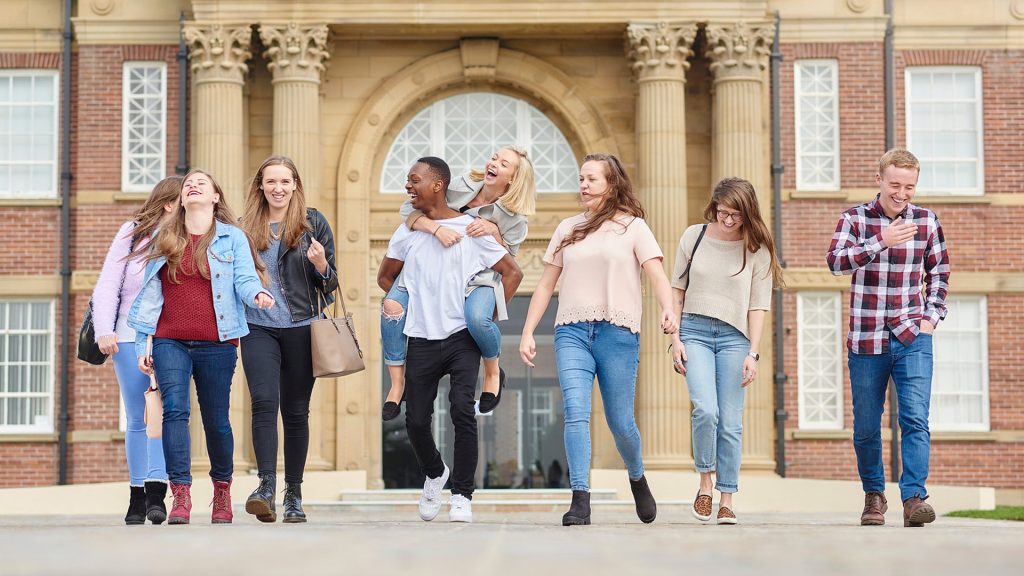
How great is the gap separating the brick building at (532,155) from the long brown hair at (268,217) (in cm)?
1186

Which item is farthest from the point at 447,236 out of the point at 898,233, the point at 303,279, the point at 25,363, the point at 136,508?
the point at 25,363

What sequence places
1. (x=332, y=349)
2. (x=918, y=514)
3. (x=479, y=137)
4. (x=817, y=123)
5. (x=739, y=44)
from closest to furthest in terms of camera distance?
(x=918, y=514) → (x=332, y=349) → (x=739, y=44) → (x=817, y=123) → (x=479, y=137)

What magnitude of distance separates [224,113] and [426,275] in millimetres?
12180

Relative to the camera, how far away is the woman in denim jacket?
9.47m

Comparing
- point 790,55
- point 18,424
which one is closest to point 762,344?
point 790,55

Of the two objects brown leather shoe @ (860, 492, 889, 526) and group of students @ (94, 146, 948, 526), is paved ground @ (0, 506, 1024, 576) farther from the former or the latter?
brown leather shoe @ (860, 492, 889, 526)

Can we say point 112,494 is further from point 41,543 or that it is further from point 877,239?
point 41,543

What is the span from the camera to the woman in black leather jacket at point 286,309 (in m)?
9.88

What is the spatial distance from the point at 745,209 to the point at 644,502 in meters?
1.85

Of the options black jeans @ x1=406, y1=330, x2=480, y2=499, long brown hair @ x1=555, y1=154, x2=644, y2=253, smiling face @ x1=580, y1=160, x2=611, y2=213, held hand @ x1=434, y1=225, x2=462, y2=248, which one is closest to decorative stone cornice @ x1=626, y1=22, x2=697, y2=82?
long brown hair @ x1=555, y1=154, x2=644, y2=253

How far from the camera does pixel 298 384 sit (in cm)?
1013

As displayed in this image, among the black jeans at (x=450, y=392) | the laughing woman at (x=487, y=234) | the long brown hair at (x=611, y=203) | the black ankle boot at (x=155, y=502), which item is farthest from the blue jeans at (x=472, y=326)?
the black ankle boot at (x=155, y=502)

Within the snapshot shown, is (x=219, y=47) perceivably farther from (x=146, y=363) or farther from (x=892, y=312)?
(x=892, y=312)

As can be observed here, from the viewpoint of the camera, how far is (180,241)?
969 centimetres
